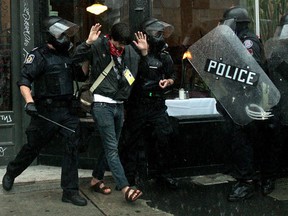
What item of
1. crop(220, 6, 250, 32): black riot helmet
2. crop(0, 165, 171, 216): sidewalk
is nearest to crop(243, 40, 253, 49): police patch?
crop(220, 6, 250, 32): black riot helmet

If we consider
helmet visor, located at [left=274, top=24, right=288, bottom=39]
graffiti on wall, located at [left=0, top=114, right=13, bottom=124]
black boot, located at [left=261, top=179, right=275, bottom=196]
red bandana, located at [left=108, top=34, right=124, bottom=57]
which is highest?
helmet visor, located at [left=274, top=24, right=288, bottom=39]

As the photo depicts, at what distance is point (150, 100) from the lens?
18.1 ft

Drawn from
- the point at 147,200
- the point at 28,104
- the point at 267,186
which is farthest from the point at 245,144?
the point at 28,104

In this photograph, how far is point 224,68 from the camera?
5.17 meters

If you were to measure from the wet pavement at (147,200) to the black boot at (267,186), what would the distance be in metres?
0.07

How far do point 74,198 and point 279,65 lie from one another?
2768mm

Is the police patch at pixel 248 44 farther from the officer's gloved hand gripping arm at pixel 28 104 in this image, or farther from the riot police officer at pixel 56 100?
the officer's gloved hand gripping arm at pixel 28 104

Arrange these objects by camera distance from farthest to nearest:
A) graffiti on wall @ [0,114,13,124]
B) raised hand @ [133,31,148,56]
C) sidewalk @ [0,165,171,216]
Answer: graffiti on wall @ [0,114,13,124]
raised hand @ [133,31,148,56]
sidewalk @ [0,165,171,216]

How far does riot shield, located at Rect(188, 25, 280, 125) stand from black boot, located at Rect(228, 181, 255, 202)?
788 millimetres

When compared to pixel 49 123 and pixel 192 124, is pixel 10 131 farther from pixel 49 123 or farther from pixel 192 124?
pixel 192 124

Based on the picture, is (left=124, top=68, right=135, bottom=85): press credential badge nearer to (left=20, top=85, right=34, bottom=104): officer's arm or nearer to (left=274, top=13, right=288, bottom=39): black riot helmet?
(left=20, top=85, right=34, bottom=104): officer's arm

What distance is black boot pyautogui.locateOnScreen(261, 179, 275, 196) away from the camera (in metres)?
5.73

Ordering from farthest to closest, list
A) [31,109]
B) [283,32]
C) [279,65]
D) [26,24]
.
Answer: [26,24] → [283,32] → [279,65] → [31,109]

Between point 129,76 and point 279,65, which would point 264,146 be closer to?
point 279,65
